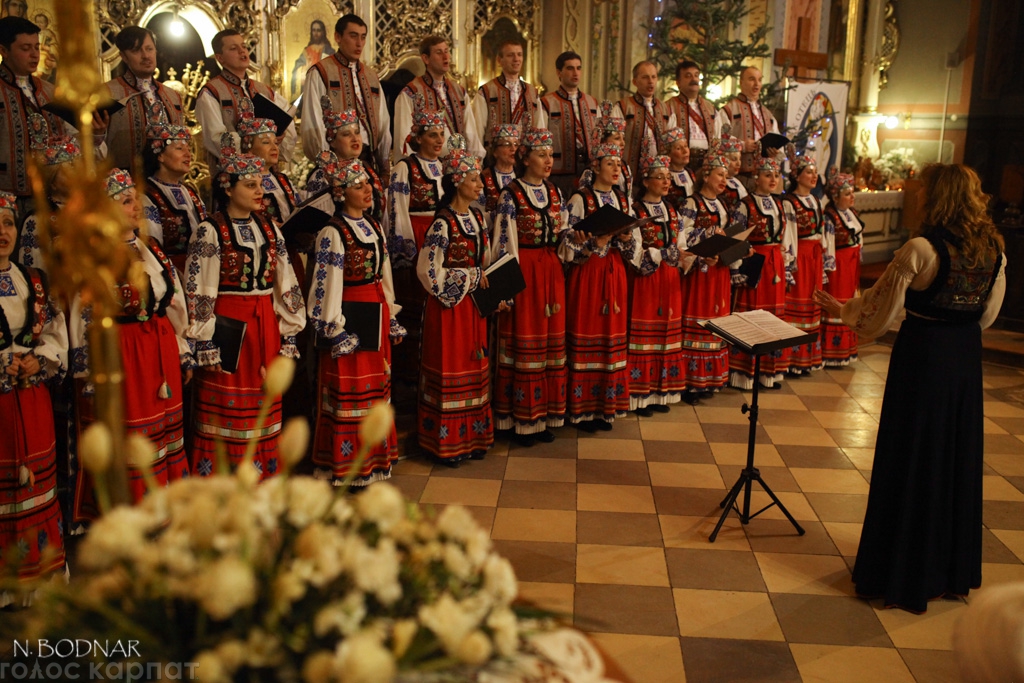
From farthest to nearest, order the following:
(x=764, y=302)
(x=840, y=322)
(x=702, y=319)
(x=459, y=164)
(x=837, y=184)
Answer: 1. (x=840, y=322)
2. (x=837, y=184)
3. (x=764, y=302)
4. (x=702, y=319)
5. (x=459, y=164)

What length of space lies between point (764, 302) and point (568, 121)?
2104mm

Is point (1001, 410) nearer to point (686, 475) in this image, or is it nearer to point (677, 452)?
point (677, 452)

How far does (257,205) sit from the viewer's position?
167 inches

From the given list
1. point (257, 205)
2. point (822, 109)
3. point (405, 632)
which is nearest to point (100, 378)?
point (405, 632)

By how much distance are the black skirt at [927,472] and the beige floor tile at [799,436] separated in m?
2.08

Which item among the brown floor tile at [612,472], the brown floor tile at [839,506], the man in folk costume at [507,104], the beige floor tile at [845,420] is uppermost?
the man in folk costume at [507,104]

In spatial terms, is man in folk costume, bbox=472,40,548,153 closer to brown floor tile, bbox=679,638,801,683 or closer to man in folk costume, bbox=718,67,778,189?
man in folk costume, bbox=718,67,778,189

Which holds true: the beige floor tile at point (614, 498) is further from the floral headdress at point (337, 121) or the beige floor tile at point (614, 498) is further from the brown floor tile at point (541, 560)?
the floral headdress at point (337, 121)

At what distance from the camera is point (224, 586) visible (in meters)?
1.08

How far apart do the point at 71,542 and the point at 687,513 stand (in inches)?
119

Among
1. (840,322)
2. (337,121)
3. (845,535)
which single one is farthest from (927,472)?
(840,322)

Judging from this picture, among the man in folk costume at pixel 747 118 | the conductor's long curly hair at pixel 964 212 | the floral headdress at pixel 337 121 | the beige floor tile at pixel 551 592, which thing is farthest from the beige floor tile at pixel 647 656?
the man in folk costume at pixel 747 118

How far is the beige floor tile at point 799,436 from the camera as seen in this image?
5.89 m

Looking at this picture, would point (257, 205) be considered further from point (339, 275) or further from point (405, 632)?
point (405, 632)
